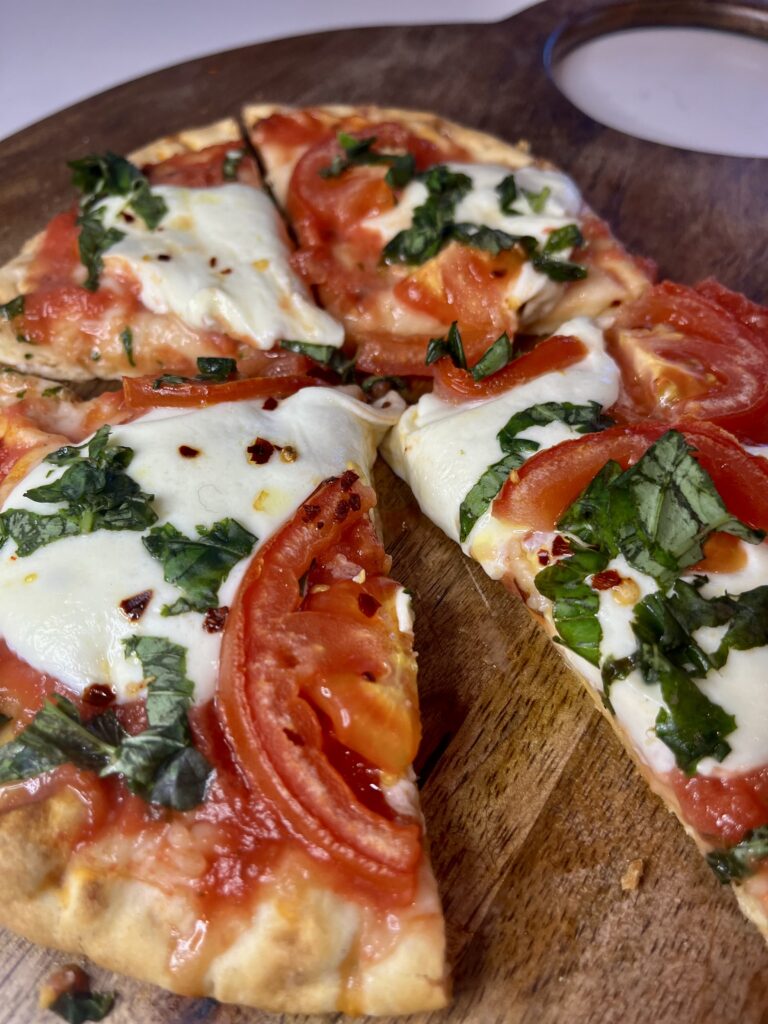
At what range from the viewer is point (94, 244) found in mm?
3783

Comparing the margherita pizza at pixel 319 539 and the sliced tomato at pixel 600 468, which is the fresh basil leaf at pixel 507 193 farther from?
the sliced tomato at pixel 600 468

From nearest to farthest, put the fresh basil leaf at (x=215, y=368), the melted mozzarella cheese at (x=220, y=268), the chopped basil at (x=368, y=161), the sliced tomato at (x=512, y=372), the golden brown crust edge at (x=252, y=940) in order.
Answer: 1. the golden brown crust edge at (x=252, y=940)
2. the sliced tomato at (x=512, y=372)
3. the fresh basil leaf at (x=215, y=368)
4. the melted mozzarella cheese at (x=220, y=268)
5. the chopped basil at (x=368, y=161)

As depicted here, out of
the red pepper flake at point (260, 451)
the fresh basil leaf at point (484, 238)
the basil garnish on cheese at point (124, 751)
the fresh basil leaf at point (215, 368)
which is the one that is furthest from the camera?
the fresh basil leaf at point (484, 238)

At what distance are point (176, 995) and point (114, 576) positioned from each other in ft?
3.67

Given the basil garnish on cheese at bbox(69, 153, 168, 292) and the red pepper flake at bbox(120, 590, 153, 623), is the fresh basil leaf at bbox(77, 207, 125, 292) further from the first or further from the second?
the red pepper flake at bbox(120, 590, 153, 623)

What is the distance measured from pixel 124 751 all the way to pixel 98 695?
0.61ft

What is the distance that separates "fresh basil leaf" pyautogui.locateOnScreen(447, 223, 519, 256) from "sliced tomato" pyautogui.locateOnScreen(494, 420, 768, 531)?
110 cm

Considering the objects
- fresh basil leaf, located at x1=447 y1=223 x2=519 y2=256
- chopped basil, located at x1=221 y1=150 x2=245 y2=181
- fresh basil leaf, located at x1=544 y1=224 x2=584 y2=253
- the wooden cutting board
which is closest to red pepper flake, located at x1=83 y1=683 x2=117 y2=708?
the wooden cutting board

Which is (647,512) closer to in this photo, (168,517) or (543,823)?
(543,823)

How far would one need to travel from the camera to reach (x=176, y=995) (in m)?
2.36

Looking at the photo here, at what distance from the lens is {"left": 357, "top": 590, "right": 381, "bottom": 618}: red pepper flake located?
2.74 metres

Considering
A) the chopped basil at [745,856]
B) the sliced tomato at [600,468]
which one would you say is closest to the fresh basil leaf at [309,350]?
the sliced tomato at [600,468]

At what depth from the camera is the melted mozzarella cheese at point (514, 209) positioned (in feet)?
12.2

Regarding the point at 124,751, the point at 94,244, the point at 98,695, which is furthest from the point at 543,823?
the point at 94,244
